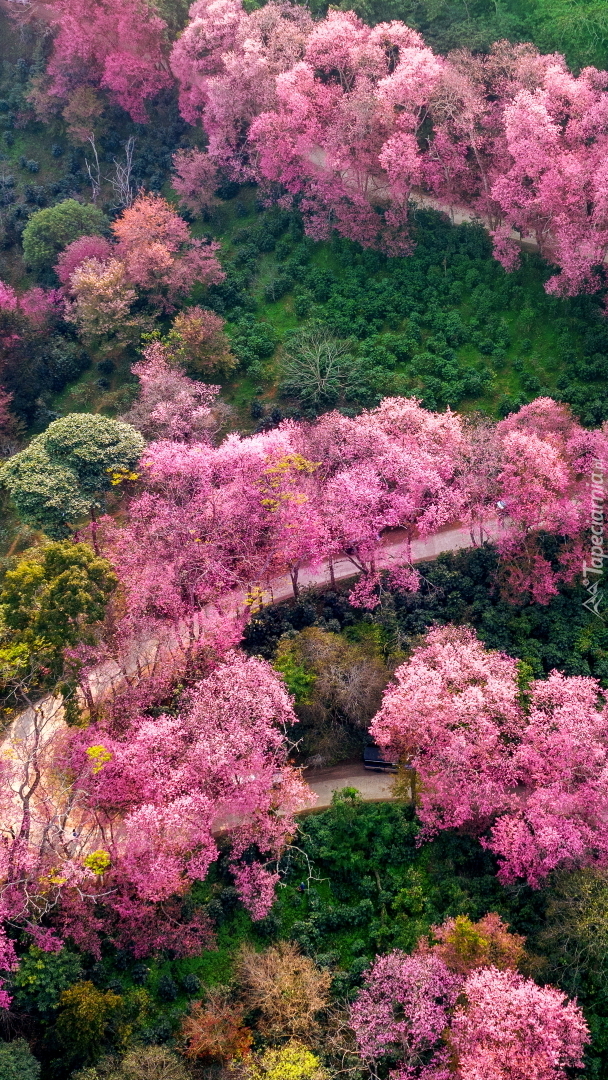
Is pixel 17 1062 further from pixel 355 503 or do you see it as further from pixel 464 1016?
pixel 355 503

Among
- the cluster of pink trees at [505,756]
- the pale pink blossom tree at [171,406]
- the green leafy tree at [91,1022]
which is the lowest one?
the green leafy tree at [91,1022]

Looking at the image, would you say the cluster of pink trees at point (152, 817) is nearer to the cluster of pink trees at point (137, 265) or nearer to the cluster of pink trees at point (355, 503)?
the cluster of pink trees at point (355, 503)

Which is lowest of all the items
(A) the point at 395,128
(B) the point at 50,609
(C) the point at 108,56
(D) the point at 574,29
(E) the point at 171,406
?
(B) the point at 50,609

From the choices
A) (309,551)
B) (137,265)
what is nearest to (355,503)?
(309,551)

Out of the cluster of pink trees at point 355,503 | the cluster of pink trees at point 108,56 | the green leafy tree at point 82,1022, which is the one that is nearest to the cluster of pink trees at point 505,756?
the cluster of pink trees at point 355,503

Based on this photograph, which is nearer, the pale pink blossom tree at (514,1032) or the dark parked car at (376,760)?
the pale pink blossom tree at (514,1032)

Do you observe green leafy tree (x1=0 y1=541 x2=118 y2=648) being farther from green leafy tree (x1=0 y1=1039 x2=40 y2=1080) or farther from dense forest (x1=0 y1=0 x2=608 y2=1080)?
green leafy tree (x1=0 y1=1039 x2=40 y2=1080)

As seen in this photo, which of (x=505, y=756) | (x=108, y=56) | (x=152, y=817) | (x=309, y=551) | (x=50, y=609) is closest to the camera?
(x=152, y=817)
